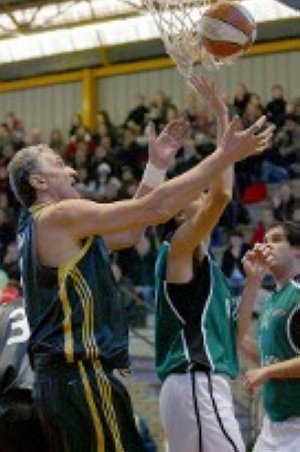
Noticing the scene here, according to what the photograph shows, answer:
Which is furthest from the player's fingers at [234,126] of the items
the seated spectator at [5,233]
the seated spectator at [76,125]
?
the seated spectator at [76,125]

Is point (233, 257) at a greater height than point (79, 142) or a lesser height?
lesser

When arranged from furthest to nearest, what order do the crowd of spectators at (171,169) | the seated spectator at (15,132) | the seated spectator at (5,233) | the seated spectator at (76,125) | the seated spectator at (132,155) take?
the seated spectator at (76,125)
the seated spectator at (15,132)
the seated spectator at (132,155)
the seated spectator at (5,233)
the crowd of spectators at (171,169)

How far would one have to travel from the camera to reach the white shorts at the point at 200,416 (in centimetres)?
512

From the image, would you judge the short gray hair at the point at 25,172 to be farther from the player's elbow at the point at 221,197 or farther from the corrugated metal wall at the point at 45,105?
the corrugated metal wall at the point at 45,105

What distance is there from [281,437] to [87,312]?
184 centimetres

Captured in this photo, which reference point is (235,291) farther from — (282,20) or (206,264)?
(282,20)

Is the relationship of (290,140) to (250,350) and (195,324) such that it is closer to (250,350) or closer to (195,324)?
(250,350)

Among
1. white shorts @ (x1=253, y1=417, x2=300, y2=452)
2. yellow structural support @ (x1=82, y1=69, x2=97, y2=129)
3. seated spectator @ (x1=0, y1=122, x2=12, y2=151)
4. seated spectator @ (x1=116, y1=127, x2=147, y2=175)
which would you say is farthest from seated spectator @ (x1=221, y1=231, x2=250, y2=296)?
yellow structural support @ (x1=82, y1=69, x2=97, y2=129)

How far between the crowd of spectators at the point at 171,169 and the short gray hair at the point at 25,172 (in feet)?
28.2

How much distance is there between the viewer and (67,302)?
439cm

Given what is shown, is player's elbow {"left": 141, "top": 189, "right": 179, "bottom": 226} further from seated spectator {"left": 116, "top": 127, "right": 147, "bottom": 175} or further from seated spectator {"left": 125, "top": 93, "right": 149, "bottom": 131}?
seated spectator {"left": 125, "top": 93, "right": 149, "bottom": 131}

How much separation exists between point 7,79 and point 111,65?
274cm

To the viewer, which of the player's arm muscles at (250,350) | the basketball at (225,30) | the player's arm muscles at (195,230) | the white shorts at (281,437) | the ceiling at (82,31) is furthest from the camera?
the ceiling at (82,31)

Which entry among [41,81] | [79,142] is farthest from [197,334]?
Result: [41,81]
